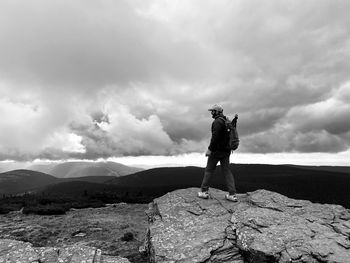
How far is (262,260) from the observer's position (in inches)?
378

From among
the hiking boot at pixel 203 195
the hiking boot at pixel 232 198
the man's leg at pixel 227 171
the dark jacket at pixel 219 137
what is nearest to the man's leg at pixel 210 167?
the man's leg at pixel 227 171

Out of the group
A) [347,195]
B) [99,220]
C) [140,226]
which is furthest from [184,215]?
[347,195]

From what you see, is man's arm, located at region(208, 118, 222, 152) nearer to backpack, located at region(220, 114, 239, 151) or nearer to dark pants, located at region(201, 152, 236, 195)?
backpack, located at region(220, 114, 239, 151)

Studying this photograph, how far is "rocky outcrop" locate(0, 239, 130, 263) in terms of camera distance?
29.7ft

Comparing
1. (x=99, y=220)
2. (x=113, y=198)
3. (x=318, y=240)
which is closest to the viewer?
(x=318, y=240)

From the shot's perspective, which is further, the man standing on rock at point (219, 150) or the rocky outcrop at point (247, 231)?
the man standing on rock at point (219, 150)

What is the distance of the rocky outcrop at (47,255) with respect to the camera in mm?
9062

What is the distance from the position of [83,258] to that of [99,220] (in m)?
10.6

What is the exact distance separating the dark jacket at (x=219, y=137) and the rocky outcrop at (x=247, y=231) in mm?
2663

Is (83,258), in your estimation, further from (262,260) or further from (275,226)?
(275,226)

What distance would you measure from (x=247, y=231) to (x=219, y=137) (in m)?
4.67

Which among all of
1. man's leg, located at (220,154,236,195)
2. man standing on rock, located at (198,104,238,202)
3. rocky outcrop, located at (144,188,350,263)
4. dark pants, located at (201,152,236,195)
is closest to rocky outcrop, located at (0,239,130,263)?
rocky outcrop, located at (144,188,350,263)

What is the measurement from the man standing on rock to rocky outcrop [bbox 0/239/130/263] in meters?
6.41

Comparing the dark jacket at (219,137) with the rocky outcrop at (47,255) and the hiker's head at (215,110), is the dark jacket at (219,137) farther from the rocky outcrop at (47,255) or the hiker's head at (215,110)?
the rocky outcrop at (47,255)
